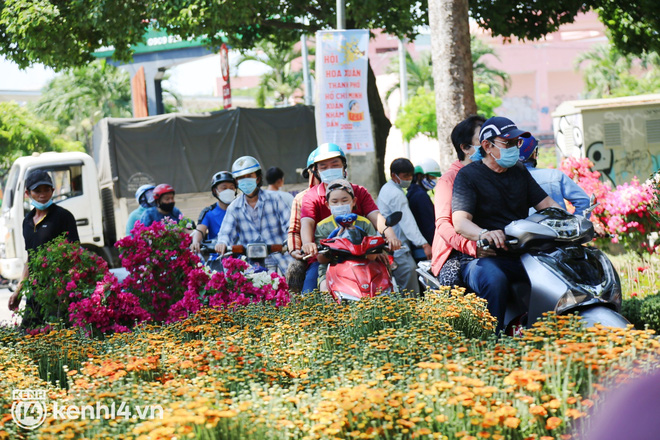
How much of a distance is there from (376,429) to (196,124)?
1675 centimetres

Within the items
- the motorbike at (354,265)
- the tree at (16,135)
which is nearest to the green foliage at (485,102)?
the tree at (16,135)

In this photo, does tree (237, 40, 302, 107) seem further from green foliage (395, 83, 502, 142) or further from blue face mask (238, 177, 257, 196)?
blue face mask (238, 177, 257, 196)

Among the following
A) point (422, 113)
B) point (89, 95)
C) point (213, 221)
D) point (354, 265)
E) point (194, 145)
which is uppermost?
point (89, 95)

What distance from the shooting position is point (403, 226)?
31.7 ft

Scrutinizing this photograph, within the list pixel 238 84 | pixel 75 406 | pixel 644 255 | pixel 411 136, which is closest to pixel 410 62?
pixel 411 136

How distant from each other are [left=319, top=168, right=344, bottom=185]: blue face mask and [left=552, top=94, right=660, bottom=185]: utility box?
1152cm

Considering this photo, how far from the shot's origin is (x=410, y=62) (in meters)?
52.2

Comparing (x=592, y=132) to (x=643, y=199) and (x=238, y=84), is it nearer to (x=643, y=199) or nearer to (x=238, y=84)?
(x=643, y=199)

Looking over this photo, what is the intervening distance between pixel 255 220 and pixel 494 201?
2.92m

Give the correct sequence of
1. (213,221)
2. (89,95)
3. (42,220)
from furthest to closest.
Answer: (89,95) → (213,221) → (42,220)

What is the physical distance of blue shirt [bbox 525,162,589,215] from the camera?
7160 millimetres

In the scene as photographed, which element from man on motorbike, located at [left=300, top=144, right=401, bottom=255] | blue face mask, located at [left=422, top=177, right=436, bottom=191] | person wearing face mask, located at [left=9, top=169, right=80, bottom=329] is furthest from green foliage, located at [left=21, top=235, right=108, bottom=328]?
blue face mask, located at [left=422, top=177, right=436, bottom=191]

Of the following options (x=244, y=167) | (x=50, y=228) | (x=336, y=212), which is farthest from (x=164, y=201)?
Answer: (x=336, y=212)

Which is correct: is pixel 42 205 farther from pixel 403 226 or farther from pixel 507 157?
pixel 507 157
